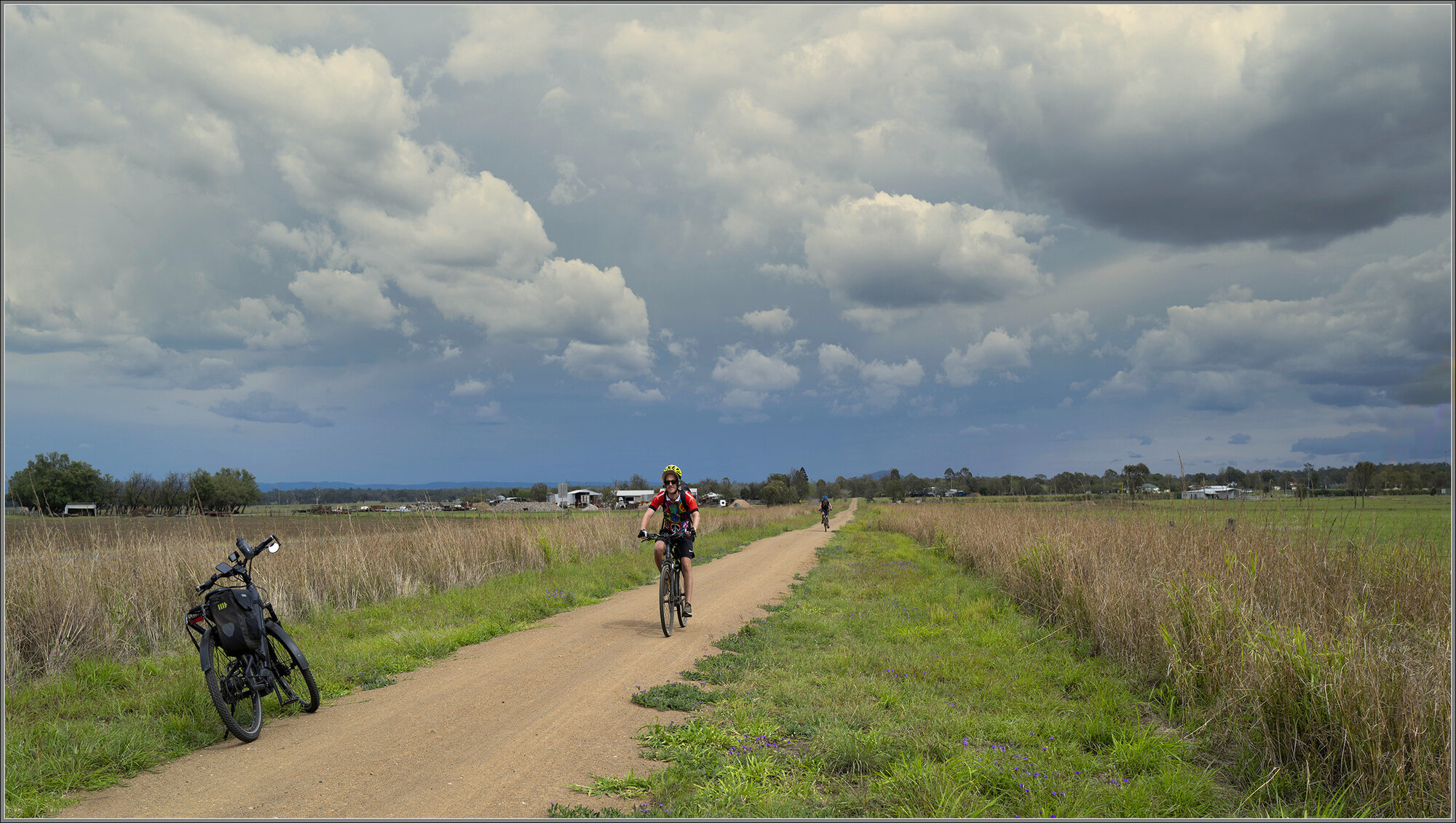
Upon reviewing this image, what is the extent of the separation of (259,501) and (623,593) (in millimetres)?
31583

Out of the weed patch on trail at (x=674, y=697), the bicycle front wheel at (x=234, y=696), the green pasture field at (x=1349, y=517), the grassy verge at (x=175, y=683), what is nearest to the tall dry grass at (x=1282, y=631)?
the green pasture field at (x=1349, y=517)

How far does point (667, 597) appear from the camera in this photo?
10828 mm

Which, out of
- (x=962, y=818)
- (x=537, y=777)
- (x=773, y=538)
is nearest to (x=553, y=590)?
(x=537, y=777)

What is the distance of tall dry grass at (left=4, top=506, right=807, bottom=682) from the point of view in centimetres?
986

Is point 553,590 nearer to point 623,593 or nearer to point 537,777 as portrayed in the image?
point 623,593

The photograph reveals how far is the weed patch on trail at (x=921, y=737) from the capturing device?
A: 15.6 ft

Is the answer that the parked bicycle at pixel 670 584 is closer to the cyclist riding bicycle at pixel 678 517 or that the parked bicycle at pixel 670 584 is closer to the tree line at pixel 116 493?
the cyclist riding bicycle at pixel 678 517

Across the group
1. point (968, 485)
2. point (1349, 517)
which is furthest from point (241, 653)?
point (968, 485)

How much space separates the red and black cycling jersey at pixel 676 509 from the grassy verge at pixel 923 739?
6.16 ft

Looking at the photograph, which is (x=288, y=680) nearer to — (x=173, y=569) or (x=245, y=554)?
(x=245, y=554)

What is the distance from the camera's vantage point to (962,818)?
4301 millimetres

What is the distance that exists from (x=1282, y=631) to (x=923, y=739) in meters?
3.16

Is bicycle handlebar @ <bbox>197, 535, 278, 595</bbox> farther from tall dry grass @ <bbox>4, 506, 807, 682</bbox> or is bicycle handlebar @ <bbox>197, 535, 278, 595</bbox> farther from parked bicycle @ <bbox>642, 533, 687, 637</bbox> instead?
parked bicycle @ <bbox>642, 533, 687, 637</bbox>

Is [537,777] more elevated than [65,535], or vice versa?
[65,535]
